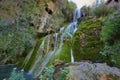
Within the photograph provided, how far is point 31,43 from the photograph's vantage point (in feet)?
38.5

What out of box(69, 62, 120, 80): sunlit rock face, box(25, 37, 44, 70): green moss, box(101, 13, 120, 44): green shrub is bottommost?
box(25, 37, 44, 70): green moss

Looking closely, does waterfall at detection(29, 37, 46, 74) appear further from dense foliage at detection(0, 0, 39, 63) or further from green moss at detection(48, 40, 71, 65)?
green moss at detection(48, 40, 71, 65)

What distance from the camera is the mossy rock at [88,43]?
331 inches

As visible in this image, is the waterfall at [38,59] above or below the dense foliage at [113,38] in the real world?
below

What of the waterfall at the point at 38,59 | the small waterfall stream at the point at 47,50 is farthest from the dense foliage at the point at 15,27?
the small waterfall stream at the point at 47,50

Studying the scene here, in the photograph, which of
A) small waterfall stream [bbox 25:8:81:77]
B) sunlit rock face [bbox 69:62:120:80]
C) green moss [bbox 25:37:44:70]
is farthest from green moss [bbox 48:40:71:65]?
sunlit rock face [bbox 69:62:120:80]

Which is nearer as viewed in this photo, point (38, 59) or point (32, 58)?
point (38, 59)

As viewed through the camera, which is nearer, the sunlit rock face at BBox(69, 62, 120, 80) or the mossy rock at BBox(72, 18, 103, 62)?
the sunlit rock face at BBox(69, 62, 120, 80)

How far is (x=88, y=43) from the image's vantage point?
873cm

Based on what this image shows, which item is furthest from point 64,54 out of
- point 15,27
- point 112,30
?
point 15,27

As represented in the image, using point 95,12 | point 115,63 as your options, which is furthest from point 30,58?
point 115,63

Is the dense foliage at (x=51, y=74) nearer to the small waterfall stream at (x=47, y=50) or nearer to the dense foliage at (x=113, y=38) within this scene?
the dense foliage at (x=113, y=38)

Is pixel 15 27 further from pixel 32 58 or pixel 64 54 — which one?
pixel 64 54

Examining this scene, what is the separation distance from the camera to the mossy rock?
8.41 meters
